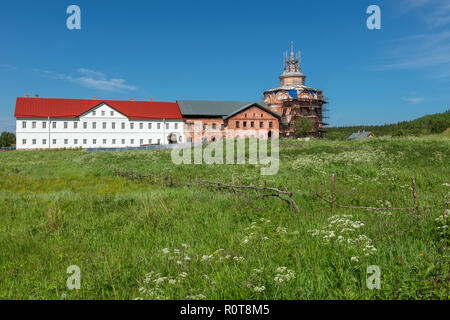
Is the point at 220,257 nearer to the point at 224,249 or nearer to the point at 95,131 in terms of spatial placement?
the point at 224,249

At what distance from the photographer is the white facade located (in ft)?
183

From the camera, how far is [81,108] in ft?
197

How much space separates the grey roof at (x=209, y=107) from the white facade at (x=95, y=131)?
368 cm

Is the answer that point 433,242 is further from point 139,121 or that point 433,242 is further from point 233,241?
point 139,121

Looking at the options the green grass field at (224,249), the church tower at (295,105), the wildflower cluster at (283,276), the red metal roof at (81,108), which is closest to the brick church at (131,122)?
the red metal roof at (81,108)

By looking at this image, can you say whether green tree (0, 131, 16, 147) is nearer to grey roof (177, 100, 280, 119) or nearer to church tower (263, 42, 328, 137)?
grey roof (177, 100, 280, 119)

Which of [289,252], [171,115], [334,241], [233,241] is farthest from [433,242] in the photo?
[171,115]

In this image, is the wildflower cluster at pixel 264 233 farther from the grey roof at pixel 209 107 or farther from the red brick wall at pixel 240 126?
the grey roof at pixel 209 107

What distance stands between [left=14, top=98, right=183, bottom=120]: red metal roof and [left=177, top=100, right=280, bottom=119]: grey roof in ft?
6.42

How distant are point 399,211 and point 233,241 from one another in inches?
192

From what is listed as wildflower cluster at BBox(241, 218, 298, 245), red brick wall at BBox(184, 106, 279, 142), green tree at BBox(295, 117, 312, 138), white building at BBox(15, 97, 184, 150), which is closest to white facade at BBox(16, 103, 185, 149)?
white building at BBox(15, 97, 184, 150)

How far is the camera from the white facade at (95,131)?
2194 inches

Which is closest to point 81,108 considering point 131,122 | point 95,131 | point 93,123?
point 93,123
